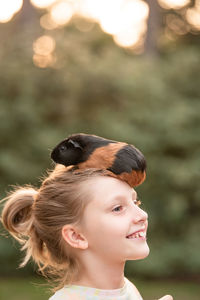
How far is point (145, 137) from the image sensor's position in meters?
9.30

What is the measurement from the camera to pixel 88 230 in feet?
7.95

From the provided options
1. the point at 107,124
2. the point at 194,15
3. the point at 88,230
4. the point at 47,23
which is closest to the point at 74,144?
the point at 88,230

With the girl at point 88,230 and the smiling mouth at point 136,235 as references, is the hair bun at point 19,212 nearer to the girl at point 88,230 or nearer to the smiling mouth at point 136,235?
the girl at point 88,230

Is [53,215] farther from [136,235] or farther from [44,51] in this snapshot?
[44,51]

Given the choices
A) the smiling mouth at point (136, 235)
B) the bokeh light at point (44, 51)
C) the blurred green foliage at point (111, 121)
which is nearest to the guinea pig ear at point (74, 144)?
the smiling mouth at point (136, 235)

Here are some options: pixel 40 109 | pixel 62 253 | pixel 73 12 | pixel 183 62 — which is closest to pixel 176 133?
pixel 183 62

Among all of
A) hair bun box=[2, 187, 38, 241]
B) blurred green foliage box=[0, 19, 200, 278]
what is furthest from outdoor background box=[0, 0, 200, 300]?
hair bun box=[2, 187, 38, 241]

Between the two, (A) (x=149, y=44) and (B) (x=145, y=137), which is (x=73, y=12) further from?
(B) (x=145, y=137)

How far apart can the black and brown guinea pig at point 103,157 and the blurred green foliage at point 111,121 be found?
6.66m

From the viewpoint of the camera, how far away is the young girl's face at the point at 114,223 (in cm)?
236

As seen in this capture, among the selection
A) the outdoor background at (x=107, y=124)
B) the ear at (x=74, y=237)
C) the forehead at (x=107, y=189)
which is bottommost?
the ear at (x=74, y=237)

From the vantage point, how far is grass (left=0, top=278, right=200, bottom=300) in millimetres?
8547

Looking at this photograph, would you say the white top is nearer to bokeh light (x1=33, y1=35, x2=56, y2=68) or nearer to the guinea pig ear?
the guinea pig ear

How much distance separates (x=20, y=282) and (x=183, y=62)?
4.81 metres
